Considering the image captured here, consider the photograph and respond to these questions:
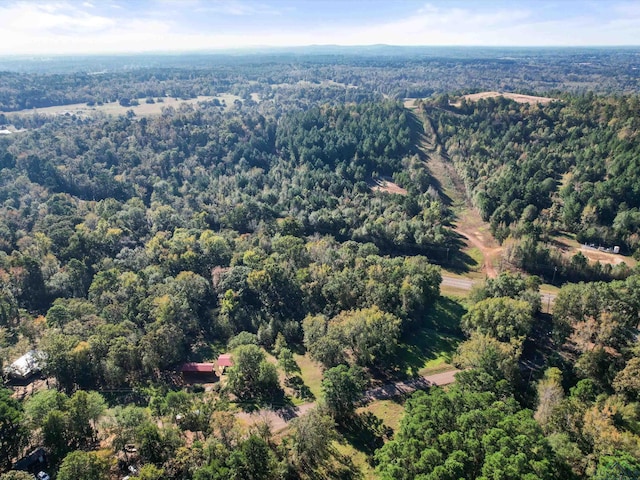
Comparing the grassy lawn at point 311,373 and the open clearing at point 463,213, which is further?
the open clearing at point 463,213

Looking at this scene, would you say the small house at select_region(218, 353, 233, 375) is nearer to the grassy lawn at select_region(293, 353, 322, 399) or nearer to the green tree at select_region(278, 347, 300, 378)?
the green tree at select_region(278, 347, 300, 378)

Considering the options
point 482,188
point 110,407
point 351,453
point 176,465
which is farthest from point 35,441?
point 482,188

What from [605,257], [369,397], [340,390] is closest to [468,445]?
[340,390]

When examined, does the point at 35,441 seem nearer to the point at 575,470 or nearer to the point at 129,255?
the point at 129,255

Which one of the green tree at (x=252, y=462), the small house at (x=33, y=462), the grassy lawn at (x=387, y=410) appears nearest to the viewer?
the green tree at (x=252, y=462)

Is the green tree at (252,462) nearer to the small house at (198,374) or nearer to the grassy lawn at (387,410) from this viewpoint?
the grassy lawn at (387,410)

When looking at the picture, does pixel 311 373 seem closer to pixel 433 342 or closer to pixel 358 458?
pixel 358 458

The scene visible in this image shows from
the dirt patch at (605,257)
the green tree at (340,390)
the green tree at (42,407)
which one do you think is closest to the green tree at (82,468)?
the green tree at (42,407)

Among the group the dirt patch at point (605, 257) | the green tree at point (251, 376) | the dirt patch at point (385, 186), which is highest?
the dirt patch at point (385, 186)
